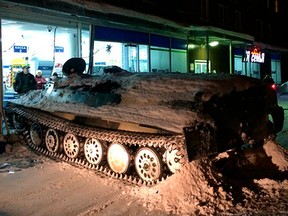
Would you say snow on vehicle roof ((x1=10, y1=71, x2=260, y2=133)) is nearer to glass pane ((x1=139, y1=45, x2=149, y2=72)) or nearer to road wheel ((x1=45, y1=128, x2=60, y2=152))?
road wheel ((x1=45, y1=128, x2=60, y2=152))

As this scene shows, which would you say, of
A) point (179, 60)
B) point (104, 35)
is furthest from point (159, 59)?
point (104, 35)

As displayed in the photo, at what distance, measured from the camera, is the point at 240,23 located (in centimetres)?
3353

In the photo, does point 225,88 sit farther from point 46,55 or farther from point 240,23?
point 240,23

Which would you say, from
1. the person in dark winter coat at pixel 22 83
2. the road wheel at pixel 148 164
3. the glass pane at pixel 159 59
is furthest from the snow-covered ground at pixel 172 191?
the glass pane at pixel 159 59

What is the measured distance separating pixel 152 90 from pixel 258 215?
277 cm

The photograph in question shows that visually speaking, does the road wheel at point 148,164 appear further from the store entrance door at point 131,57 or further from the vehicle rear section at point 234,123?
the store entrance door at point 131,57

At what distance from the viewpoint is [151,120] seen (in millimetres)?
6004

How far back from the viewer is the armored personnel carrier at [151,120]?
5758 millimetres

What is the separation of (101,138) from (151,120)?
1.23m

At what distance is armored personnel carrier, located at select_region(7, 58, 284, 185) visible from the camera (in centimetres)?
576

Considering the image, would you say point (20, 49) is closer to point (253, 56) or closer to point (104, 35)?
point (104, 35)

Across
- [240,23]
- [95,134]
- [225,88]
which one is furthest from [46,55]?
Result: [240,23]

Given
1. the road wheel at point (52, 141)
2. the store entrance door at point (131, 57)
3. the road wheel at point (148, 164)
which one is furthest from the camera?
the store entrance door at point (131, 57)

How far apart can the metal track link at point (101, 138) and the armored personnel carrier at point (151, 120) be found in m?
0.02
